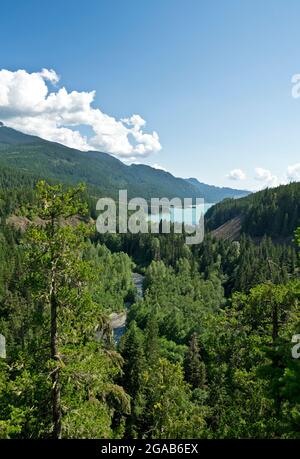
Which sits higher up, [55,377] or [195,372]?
[55,377]

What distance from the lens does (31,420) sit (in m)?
16.5

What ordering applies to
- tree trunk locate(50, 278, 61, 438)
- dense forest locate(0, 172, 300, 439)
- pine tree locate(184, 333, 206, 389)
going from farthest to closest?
pine tree locate(184, 333, 206, 389), tree trunk locate(50, 278, 61, 438), dense forest locate(0, 172, 300, 439)

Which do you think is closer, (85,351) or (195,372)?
(85,351)

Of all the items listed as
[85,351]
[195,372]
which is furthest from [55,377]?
[195,372]

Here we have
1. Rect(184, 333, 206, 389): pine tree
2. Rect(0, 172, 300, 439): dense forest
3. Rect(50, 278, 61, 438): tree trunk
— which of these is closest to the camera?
Rect(0, 172, 300, 439): dense forest

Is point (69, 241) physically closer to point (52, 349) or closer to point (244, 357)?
point (52, 349)

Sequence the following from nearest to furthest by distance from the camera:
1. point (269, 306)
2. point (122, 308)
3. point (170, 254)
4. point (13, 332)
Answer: point (269, 306) → point (13, 332) → point (122, 308) → point (170, 254)

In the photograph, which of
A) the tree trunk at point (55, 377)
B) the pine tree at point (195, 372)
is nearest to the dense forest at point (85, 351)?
the tree trunk at point (55, 377)

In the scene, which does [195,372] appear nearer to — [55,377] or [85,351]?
[85,351]

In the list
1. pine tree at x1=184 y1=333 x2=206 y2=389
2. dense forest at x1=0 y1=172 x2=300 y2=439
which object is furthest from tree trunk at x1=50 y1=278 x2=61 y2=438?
pine tree at x1=184 y1=333 x2=206 y2=389

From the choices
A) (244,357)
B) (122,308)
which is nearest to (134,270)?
(122,308)

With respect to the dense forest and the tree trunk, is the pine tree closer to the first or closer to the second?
the dense forest

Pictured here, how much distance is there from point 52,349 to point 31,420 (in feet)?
10.3
